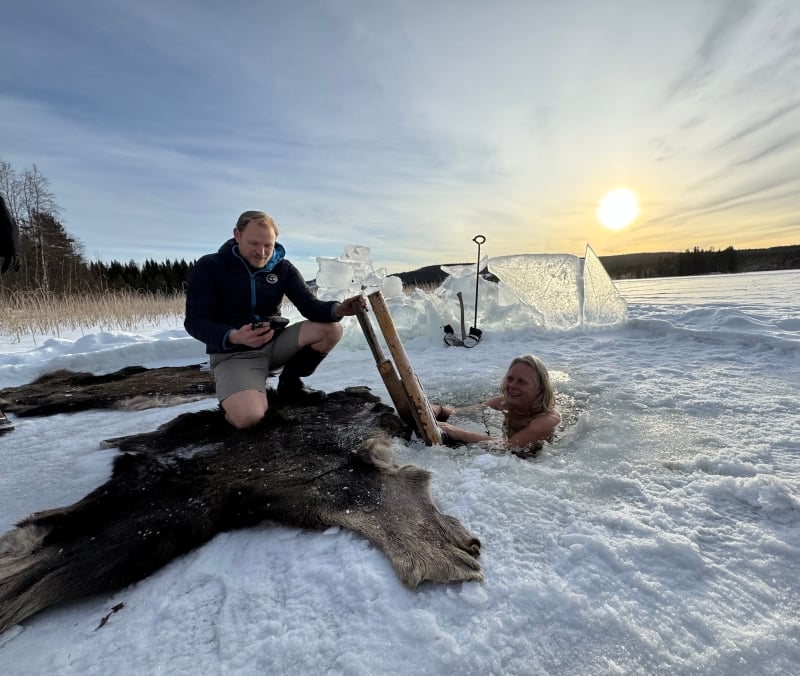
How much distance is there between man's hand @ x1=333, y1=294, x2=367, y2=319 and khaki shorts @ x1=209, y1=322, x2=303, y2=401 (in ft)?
1.34

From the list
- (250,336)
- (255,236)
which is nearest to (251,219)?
(255,236)

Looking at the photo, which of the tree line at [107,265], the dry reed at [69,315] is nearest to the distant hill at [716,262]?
the tree line at [107,265]

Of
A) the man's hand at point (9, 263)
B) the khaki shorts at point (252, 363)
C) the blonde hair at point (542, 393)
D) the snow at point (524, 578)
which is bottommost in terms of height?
the snow at point (524, 578)

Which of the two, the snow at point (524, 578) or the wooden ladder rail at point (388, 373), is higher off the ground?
the wooden ladder rail at point (388, 373)

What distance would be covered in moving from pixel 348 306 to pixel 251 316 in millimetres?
806

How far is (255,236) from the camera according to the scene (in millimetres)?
2844

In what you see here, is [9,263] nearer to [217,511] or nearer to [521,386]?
[217,511]

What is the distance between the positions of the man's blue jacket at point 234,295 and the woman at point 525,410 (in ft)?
4.49

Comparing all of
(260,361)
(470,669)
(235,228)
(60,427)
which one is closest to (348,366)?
(260,361)

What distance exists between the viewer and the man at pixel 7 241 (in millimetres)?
2783

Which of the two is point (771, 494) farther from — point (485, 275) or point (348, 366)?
point (485, 275)

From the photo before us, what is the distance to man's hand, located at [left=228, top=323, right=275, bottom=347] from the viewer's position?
8.50ft

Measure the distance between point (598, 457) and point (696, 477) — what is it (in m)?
0.43

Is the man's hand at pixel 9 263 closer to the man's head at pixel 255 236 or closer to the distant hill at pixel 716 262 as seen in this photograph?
the man's head at pixel 255 236
